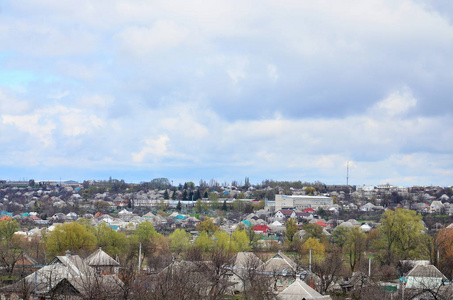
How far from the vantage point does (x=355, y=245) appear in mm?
60594

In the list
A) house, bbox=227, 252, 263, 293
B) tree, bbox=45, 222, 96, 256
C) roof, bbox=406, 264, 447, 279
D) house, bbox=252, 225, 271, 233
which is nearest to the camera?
roof, bbox=406, 264, 447, 279

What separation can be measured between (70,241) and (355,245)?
27663mm

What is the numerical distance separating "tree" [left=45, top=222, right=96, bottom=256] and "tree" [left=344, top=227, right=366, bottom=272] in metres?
25.6

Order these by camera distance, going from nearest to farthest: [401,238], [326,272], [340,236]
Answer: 1. [326,272]
2. [401,238]
3. [340,236]

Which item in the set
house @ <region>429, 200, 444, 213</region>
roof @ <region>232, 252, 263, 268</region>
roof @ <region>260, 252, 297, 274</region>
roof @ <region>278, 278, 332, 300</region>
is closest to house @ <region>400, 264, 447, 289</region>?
roof @ <region>260, 252, 297, 274</region>

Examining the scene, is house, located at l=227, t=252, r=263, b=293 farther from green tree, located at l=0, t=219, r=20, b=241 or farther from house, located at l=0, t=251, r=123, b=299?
green tree, located at l=0, t=219, r=20, b=241

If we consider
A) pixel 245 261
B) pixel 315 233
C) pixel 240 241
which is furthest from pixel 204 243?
pixel 315 233

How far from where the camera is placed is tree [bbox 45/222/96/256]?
2261 inches

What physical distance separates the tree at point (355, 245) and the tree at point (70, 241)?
83.8ft

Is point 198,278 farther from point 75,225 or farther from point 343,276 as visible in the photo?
point 75,225

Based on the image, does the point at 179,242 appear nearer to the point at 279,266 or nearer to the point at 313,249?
the point at 313,249

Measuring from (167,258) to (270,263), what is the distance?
8.94 m

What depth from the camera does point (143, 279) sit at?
30484 mm

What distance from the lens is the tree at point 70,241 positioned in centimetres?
5744
